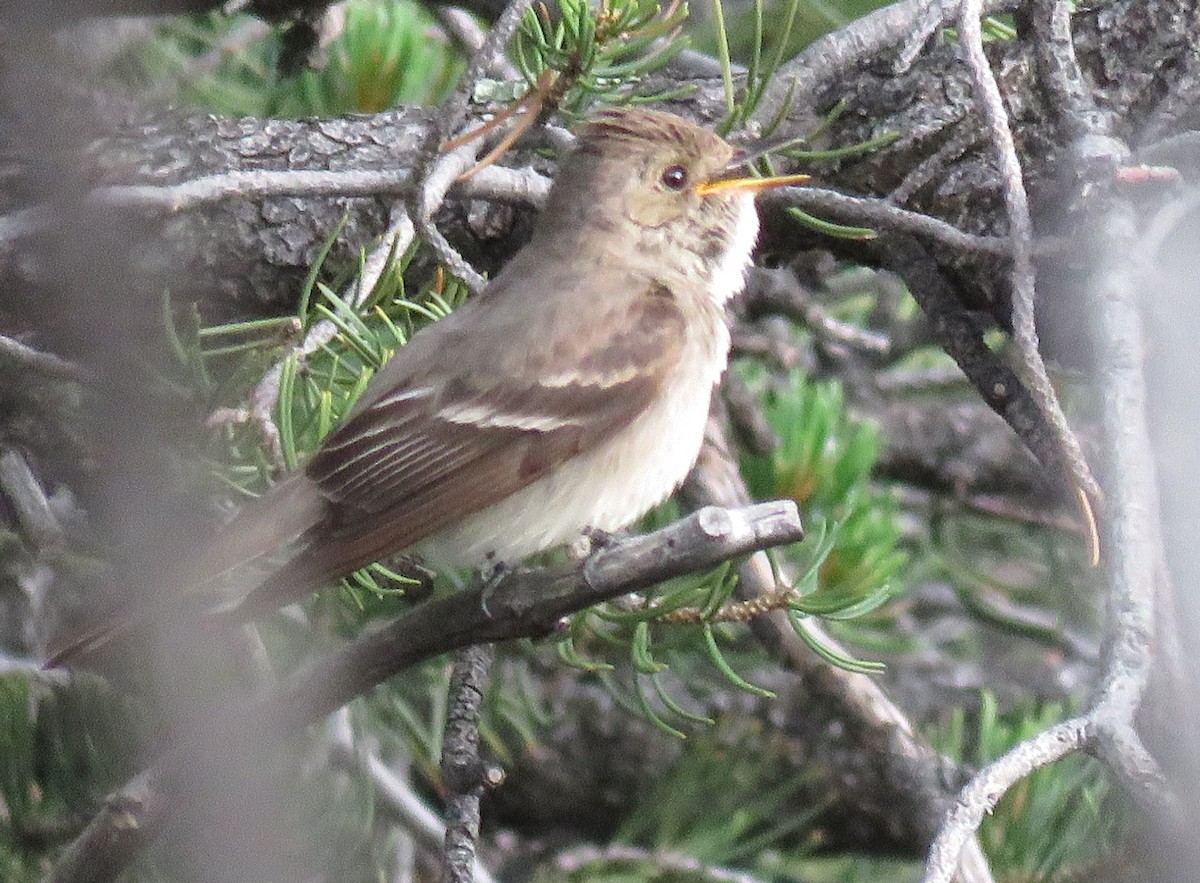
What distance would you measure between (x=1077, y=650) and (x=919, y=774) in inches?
51.6

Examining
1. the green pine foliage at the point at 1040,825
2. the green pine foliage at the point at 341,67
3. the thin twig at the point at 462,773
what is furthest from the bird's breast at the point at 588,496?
the green pine foliage at the point at 341,67

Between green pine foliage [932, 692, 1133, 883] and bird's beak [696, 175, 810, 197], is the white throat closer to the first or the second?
bird's beak [696, 175, 810, 197]

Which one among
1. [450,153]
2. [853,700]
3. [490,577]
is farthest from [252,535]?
[853,700]

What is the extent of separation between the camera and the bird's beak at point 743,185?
2920mm

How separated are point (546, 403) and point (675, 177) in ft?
1.89

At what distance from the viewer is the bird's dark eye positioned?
315cm

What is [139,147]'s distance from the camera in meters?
3.11

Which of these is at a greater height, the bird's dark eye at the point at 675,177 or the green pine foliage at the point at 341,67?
the bird's dark eye at the point at 675,177

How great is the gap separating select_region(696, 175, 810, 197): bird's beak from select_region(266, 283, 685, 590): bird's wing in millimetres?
279

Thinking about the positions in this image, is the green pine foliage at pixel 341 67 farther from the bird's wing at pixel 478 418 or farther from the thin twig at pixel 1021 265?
the thin twig at pixel 1021 265

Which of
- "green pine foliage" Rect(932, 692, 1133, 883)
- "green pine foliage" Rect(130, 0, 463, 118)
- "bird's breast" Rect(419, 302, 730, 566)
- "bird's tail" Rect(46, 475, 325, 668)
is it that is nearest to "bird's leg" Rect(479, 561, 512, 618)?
"bird's breast" Rect(419, 302, 730, 566)

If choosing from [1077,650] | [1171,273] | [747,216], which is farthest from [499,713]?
[1171,273]

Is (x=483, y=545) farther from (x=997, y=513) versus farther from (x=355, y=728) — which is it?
(x=997, y=513)

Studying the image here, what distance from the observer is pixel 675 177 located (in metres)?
3.17
